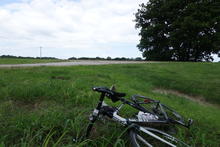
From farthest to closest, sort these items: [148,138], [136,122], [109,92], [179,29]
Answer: [179,29], [148,138], [136,122], [109,92]

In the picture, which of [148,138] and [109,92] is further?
[148,138]

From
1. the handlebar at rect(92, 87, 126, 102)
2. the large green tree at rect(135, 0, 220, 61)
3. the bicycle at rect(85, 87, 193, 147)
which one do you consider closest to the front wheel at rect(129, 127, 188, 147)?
the bicycle at rect(85, 87, 193, 147)

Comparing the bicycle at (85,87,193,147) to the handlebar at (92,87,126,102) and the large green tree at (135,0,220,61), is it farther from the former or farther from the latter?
the large green tree at (135,0,220,61)

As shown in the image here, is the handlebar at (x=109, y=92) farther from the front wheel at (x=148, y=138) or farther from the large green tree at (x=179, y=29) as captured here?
the large green tree at (x=179, y=29)

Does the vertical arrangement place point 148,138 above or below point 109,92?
below

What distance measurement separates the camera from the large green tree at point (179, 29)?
67.9ft

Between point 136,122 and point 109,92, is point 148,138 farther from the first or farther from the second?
point 109,92

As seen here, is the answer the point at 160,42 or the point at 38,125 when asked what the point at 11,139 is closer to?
the point at 38,125

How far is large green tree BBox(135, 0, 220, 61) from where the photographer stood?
2069 cm

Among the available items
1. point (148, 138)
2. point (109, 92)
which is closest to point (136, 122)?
point (148, 138)

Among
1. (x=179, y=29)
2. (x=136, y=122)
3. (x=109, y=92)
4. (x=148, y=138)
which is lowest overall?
(x=148, y=138)

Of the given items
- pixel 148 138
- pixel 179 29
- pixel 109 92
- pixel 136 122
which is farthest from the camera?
pixel 179 29

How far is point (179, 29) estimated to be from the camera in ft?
72.1

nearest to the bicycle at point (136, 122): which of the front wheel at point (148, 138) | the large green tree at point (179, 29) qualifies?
the front wheel at point (148, 138)
